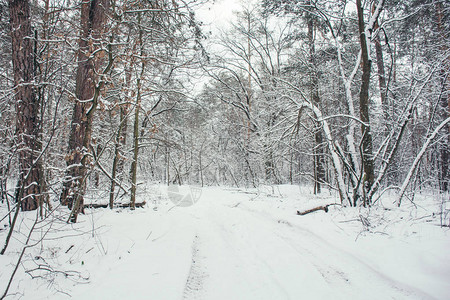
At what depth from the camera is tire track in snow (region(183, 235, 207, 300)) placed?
7.39ft

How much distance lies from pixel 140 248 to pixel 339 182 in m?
5.23

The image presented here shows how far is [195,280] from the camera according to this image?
8.44 ft

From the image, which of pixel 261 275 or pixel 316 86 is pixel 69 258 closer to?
pixel 261 275

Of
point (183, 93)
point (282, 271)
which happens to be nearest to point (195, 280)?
point (282, 271)

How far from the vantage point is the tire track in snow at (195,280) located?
2252 millimetres

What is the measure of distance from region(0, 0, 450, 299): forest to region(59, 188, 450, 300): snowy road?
1076 mm

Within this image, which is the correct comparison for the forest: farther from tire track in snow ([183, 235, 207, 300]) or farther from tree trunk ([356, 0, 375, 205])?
tire track in snow ([183, 235, 207, 300])

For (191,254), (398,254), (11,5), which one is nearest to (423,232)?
(398,254)

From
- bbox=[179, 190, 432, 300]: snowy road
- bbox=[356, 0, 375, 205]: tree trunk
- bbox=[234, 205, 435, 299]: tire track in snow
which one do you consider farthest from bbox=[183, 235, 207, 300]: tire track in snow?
bbox=[356, 0, 375, 205]: tree trunk

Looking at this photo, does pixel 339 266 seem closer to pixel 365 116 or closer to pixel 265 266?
pixel 265 266

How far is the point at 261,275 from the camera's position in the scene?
264 cm

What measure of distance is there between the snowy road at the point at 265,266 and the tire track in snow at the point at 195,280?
0.04 ft

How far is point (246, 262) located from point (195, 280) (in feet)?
2.60

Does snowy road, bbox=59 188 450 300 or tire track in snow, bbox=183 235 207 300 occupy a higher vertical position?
snowy road, bbox=59 188 450 300
